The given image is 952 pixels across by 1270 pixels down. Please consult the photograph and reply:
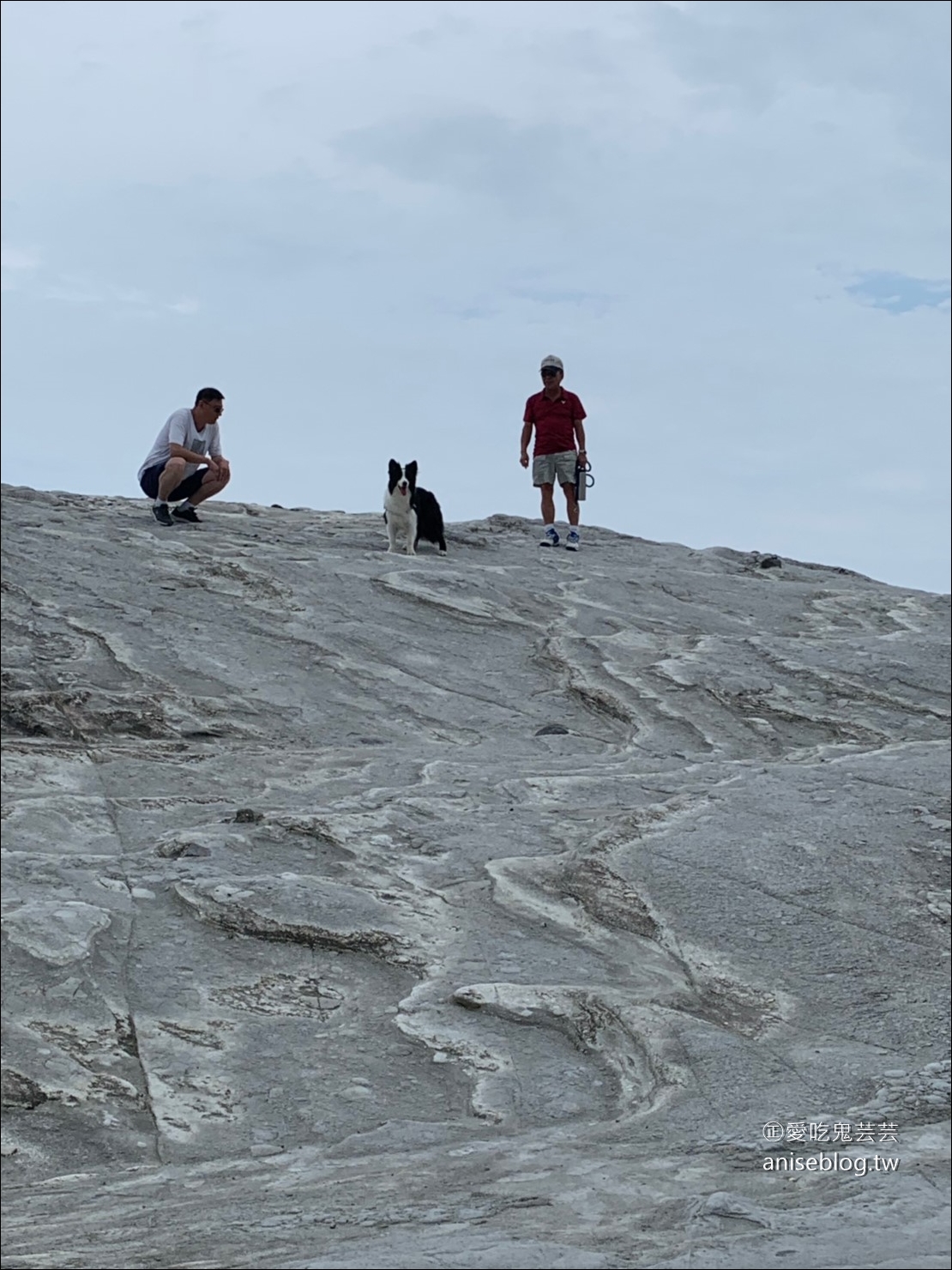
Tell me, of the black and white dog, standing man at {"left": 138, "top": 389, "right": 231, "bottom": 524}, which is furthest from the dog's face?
standing man at {"left": 138, "top": 389, "right": 231, "bottom": 524}

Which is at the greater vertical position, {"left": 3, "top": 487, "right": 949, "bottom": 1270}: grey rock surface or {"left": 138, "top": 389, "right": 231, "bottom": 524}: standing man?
{"left": 138, "top": 389, "right": 231, "bottom": 524}: standing man

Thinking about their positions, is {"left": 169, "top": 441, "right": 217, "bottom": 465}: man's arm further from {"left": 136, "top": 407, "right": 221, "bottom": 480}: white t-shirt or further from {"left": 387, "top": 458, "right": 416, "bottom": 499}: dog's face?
{"left": 387, "top": 458, "right": 416, "bottom": 499}: dog's face

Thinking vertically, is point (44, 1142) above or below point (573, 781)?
below

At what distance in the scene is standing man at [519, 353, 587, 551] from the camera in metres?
12.1

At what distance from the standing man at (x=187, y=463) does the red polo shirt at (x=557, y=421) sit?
2913 millimetres

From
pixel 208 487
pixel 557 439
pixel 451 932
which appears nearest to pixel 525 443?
pixel 557 439

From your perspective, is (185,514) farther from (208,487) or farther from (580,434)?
(580,434)

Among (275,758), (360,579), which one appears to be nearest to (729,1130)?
(275,758)

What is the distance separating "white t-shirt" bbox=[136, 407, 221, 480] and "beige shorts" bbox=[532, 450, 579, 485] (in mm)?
2931

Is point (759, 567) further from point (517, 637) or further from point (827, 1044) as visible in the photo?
point (827, 1044)

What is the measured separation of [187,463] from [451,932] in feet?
20.8

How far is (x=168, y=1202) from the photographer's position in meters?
3.48

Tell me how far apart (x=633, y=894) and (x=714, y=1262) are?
2794 mm

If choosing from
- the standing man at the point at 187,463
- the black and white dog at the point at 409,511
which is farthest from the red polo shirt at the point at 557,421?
the standing man at the point at 187,463
